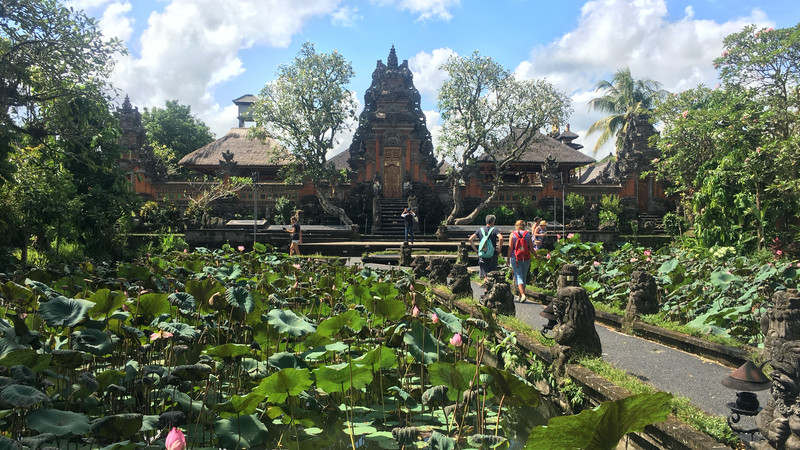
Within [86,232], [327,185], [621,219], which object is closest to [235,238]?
[86,232]

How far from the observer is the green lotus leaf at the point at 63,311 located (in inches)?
105

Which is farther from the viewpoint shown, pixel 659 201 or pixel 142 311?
pixel 659 201

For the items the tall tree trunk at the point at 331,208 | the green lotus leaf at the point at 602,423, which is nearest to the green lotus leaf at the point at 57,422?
the green lotus leaf at the point at 602,423

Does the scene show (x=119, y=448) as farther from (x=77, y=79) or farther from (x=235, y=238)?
(x=235, y=238)

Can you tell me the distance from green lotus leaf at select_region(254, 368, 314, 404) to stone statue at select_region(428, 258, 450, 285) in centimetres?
771

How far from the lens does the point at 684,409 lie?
11.1ft

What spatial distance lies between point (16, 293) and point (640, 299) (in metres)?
6.38

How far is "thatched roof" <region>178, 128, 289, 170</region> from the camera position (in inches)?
1201

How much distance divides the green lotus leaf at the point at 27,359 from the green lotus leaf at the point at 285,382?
3.13ft

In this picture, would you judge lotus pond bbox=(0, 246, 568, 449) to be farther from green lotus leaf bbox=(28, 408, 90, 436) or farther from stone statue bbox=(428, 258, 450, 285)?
stone statue bbox=(428, 258, 450, 285)

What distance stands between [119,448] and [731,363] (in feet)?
16.3

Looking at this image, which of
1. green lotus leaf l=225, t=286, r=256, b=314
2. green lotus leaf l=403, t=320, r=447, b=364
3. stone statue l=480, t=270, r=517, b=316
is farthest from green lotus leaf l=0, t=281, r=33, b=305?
stone statue l=480, t=270, r=517, b=316

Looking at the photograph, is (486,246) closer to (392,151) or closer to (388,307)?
(388,307)

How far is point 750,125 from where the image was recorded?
13.7 m
